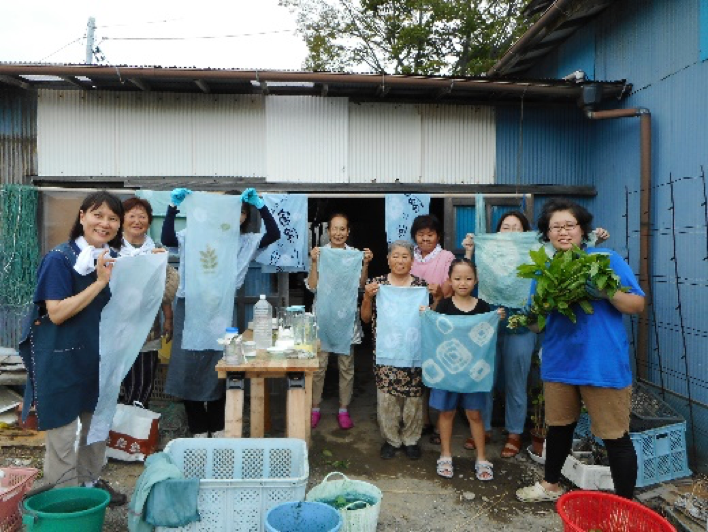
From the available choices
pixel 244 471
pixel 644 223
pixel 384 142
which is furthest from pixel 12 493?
pixel 644 223

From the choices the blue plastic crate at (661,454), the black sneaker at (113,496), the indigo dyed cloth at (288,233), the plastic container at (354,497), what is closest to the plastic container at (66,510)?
the black sneaker at (113,496)

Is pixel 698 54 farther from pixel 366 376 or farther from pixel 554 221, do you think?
pixel 366 376

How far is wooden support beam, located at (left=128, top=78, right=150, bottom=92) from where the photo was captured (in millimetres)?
6199

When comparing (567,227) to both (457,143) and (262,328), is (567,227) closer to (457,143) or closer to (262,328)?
(262,328)

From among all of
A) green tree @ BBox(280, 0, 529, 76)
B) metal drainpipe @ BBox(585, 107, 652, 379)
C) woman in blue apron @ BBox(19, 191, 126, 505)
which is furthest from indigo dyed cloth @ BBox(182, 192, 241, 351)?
green tree @ BBox(280, 0, 529, 76)

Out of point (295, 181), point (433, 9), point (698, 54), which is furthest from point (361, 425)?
point (433, 9)

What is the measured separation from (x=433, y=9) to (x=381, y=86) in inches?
377

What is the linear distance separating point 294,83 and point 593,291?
14.4 feet

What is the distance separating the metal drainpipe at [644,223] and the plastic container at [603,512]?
10.7 feet

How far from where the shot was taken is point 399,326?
5223mm

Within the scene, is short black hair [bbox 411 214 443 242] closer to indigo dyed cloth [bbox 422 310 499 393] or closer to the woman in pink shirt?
the woman in pink shirt

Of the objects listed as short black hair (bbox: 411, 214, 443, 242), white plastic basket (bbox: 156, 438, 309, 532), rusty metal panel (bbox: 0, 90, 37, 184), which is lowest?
white plastic basket (bbox: 156, 438, 309, 532)

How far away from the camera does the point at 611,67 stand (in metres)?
6.74

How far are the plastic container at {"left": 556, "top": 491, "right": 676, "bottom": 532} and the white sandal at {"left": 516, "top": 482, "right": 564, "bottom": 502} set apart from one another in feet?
3.32
